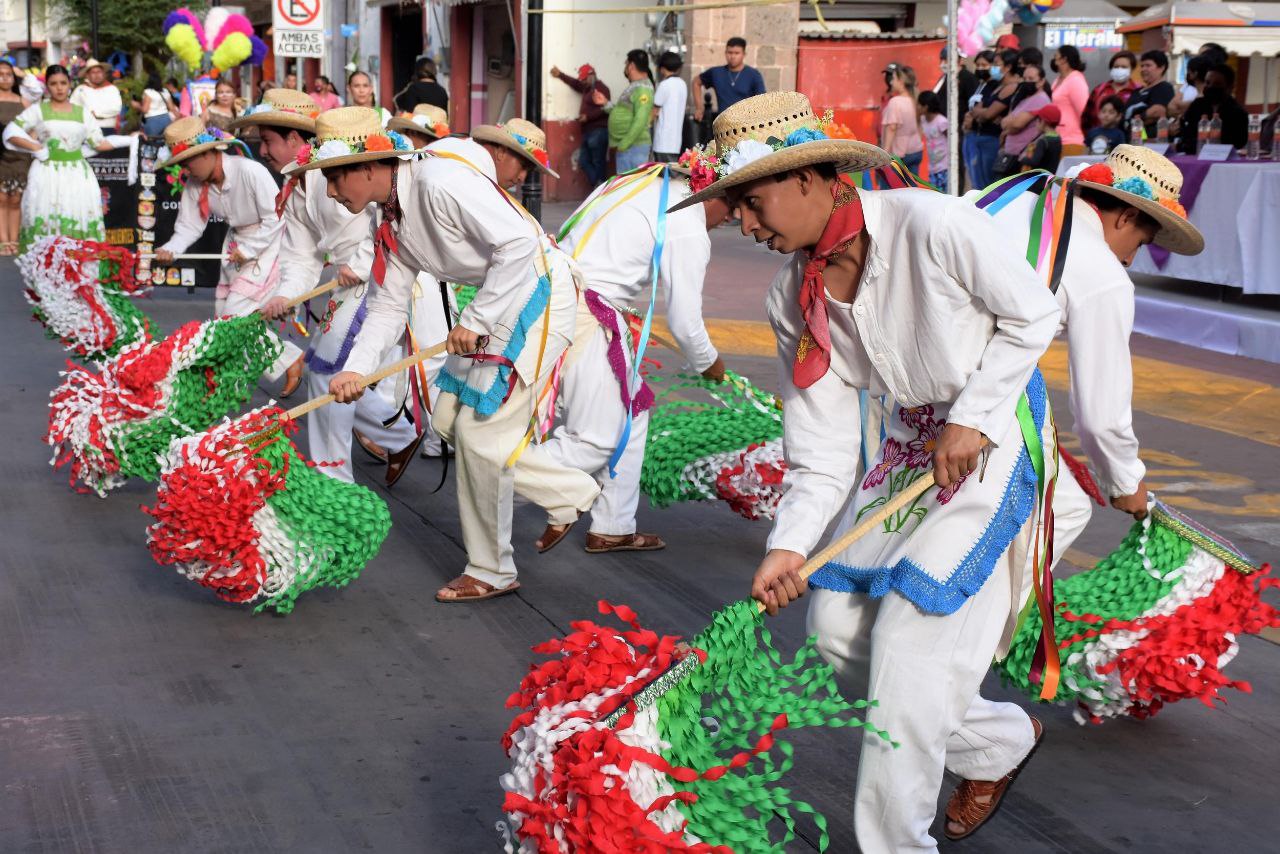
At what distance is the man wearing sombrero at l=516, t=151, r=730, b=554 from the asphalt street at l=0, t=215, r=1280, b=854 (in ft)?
1.34

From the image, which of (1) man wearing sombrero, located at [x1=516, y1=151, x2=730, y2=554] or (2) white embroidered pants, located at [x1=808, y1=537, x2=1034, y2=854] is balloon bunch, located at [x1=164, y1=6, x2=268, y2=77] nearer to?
(1) man wearing sombrero, located at [x1=516, y1=151, x2=730, y2=554]

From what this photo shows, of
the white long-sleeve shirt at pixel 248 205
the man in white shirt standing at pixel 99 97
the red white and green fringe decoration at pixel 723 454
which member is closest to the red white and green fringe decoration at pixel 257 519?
the red white and green fringe decoration at pixel 723 454

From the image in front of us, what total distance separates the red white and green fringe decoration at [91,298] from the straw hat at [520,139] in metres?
2.58

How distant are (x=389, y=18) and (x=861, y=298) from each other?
1167 inches

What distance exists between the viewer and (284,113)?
8.06 metres

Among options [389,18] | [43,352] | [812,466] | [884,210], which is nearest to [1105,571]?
[812,466]

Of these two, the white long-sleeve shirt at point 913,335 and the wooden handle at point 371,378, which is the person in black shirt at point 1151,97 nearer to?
the wooden handle at point 371,378

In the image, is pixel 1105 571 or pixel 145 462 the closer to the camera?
pixel 1105 571

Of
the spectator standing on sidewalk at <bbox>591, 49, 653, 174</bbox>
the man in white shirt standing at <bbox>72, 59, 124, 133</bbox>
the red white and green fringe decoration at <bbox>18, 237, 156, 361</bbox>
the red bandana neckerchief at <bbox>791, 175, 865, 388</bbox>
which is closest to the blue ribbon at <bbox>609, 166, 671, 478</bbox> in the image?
the red bandana neckerchief at <bbox>791, 175, 865, 388</bbox>

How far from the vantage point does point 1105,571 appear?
15.0ft

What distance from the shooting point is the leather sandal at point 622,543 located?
21.7 ft

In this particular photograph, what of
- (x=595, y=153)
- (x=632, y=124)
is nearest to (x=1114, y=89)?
(x=632, y=124)

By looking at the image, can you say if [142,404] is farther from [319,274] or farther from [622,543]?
[622,543]

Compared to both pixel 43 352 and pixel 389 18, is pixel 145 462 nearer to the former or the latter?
pixel 43 352
